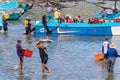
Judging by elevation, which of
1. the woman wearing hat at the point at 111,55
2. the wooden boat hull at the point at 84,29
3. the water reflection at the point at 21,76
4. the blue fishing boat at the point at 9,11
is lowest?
the blue fishing boat at the point at 9,11

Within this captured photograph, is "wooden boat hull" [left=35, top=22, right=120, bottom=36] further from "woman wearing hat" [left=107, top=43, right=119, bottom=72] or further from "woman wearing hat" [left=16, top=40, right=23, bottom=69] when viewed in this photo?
"woman wearing hat" [left=16, top=40, right=23, bottom=69]

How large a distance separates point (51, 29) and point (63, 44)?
504 centimetres

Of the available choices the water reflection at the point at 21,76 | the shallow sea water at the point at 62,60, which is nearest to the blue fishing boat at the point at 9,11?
the shallow sea water at the point at 62,60

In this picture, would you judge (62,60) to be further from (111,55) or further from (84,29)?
(84,29)

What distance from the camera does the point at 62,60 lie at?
2575 centimetres

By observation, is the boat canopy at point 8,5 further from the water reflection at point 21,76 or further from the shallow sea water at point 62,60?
the water reflection at point 21,76

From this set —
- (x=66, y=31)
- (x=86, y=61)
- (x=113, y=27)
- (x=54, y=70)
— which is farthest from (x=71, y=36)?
(x=54, y=70)

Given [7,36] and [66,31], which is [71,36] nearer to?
[66,31]

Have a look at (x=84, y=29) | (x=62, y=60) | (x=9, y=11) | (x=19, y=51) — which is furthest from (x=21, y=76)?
(x=9, y=11)

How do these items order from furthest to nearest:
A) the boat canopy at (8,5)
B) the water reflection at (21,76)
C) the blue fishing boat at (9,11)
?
the boat canopy at (8,5) → the blue fishing boat at (9,11) → the water reflection at (21,76)

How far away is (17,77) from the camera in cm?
2097

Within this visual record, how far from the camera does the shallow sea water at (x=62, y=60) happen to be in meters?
21.4

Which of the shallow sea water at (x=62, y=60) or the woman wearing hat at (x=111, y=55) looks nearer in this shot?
the shallow sea water at (x=62, y=60)

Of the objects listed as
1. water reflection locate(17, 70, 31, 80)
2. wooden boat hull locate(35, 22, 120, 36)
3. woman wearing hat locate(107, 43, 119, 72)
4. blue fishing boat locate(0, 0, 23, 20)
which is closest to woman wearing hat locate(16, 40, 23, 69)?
water reflection locate(17, 70, 31, 80)
